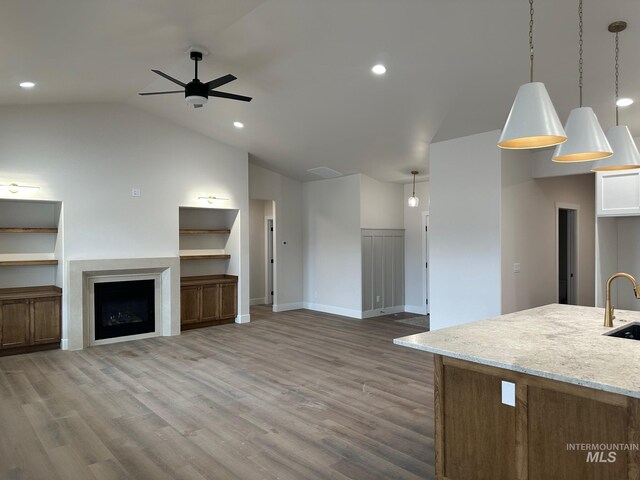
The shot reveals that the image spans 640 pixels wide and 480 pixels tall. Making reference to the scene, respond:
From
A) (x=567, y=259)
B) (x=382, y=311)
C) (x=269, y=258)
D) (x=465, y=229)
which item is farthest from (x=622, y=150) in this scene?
(x=269, y=258)

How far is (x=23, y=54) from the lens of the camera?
3.94 m

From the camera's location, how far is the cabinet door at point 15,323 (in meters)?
5.63

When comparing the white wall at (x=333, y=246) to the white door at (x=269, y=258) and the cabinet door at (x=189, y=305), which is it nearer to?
the white door at (x=269, y=258)

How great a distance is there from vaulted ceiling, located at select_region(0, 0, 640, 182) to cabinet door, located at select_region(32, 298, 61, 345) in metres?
2.65

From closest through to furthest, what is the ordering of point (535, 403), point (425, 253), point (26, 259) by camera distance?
point (535, 403) < point (26, 259) < point (425, 253)

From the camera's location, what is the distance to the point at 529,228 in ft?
19.7

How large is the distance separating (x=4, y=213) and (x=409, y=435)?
6.08 meters

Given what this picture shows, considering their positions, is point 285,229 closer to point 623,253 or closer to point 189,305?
point 189,305

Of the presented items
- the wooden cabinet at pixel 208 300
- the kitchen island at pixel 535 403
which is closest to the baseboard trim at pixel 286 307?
the wooden cabinet at pixel 208 300

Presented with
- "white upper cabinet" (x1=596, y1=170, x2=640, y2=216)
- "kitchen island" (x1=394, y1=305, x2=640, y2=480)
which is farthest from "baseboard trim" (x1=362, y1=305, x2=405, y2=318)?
"kitchen island" (x1=394, y1=305, x2=640, y2=480)

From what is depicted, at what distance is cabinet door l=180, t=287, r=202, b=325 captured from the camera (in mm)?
7242

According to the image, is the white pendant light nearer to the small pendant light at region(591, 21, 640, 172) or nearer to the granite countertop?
the small pendant light at region(591, 21, 640, 172)

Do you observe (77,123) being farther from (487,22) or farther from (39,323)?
(487,22)

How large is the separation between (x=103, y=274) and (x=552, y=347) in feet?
19.8
